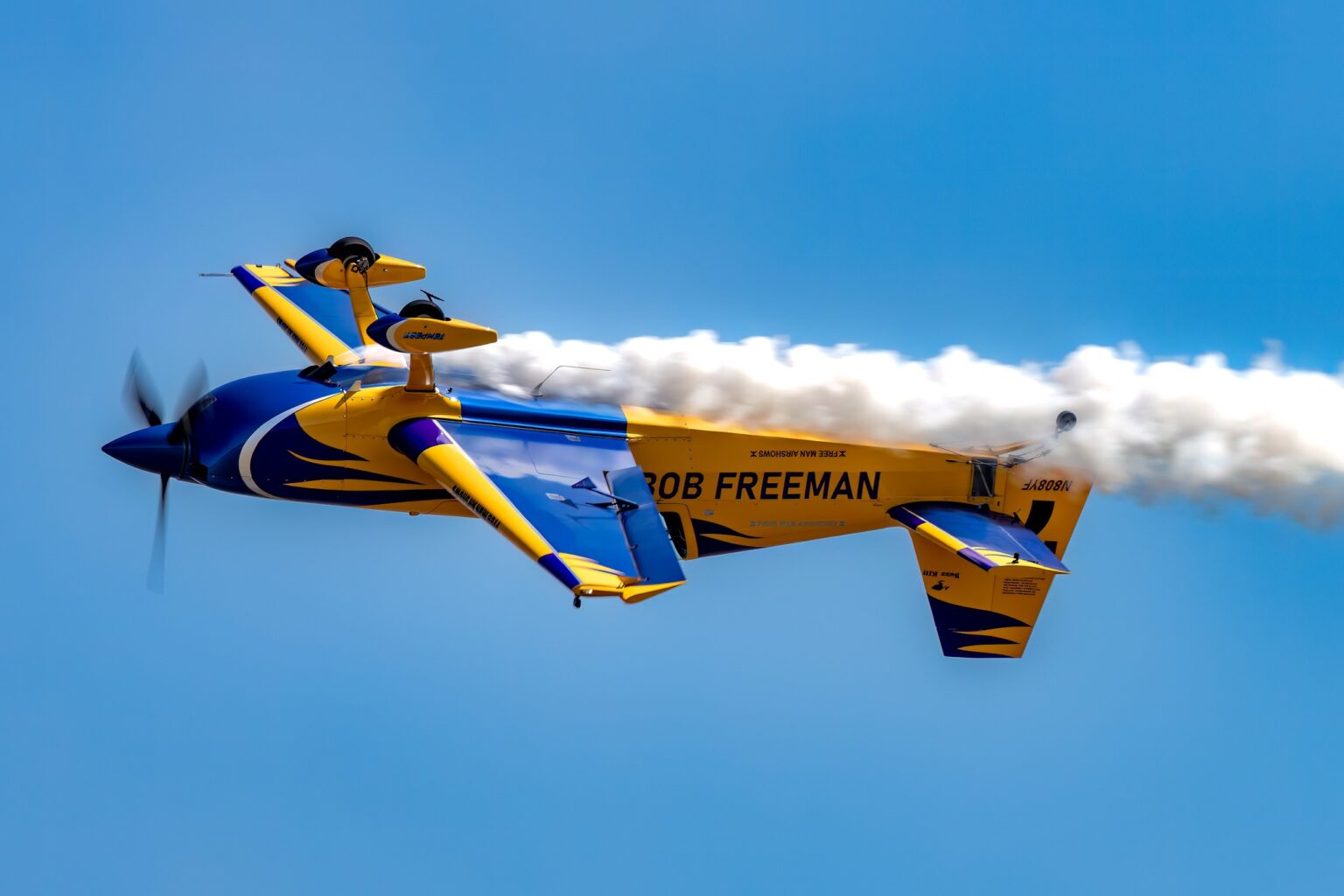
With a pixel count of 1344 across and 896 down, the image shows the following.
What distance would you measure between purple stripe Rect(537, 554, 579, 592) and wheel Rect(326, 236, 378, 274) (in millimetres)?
8715

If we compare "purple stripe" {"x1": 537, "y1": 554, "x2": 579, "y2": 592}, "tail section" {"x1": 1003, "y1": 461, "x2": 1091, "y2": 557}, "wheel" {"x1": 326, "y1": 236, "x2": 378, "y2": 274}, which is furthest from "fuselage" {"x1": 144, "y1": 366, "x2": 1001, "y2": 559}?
"purple stripe" {"x1": 537, "y1": 554, "x2": 579, "y2": 592}

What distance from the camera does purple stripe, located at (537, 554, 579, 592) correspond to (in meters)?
27.2

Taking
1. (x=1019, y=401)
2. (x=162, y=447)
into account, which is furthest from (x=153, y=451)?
(x=1019, y=401)

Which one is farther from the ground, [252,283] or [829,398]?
[252,283]

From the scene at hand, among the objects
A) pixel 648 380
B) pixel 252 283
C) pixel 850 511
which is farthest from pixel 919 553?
pixel 252 283

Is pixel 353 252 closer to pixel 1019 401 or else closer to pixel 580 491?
pixel 580 491

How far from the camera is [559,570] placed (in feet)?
90.5

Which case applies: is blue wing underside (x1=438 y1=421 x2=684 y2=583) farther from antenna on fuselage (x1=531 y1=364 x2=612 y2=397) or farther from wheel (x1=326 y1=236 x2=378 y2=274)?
wheel (x1=326 y1=236 x2=378 y2=274)

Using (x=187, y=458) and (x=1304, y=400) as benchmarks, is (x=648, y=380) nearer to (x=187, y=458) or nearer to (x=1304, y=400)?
(x=187, y=458)

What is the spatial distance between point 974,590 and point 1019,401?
3470mm

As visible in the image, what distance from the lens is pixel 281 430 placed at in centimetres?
3181

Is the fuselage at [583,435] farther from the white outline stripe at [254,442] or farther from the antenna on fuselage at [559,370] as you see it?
the antenna on fuselage at [559,370]

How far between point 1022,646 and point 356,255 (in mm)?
13784

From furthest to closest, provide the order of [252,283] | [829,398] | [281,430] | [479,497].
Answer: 1. [252,283]
2. [829,398]
3. [281,430]
4. [479,497]
